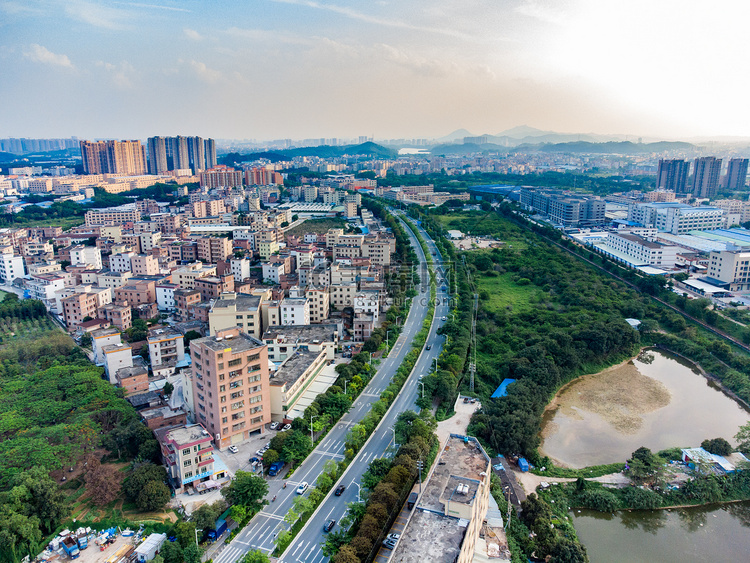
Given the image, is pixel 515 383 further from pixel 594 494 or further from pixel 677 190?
pixel 677 190

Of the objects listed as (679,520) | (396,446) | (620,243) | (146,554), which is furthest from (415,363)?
(620,243)

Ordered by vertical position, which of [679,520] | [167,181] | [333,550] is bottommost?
[679,520]

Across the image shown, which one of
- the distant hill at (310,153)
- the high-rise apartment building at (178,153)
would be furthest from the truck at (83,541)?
the distant hill at (310,153)

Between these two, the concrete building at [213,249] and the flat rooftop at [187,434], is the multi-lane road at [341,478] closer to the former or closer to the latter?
the flat rooftop at [187,434]

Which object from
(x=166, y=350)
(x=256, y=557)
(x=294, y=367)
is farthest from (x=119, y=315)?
(x=256, y=557)

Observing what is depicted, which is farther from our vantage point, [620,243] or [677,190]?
[677,190]

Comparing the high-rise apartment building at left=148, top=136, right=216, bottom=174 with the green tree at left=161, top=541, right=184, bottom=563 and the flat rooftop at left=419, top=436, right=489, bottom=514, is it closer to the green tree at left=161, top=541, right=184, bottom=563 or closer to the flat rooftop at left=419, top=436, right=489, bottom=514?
the green tree at left=161, top=541, right=184, bottom=563
